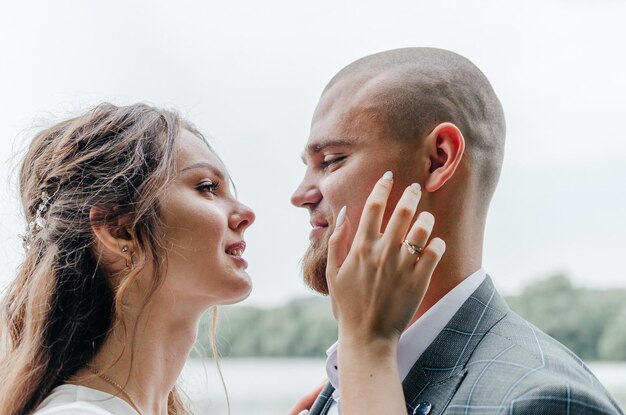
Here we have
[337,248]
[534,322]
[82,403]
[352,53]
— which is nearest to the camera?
[337,248]

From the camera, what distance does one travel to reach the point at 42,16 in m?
2.62

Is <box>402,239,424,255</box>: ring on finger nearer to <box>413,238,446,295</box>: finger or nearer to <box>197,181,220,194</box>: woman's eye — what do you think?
<box>413,238,446,295</box>: finger

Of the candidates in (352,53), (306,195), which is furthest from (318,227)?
(352,53)

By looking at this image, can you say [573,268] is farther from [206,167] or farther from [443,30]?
[206,167]

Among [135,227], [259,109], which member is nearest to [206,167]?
[135,227]

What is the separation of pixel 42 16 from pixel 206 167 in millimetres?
1361

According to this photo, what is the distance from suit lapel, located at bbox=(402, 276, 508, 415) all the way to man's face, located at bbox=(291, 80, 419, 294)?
185 mm

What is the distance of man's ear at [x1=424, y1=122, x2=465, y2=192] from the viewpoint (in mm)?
1145

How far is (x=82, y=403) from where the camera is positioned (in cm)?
135

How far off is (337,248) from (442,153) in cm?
21

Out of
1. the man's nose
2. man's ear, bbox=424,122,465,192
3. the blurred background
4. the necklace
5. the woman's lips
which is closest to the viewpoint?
man's ear, bbox=424,122,465,192

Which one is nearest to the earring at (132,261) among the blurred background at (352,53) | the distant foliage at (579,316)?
the blurred background at (352,53)

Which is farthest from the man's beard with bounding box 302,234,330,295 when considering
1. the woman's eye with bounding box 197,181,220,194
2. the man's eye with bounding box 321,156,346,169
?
the woman's eye with bounding box 197,181,220,194

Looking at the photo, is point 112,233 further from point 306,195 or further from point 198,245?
point 306,195
